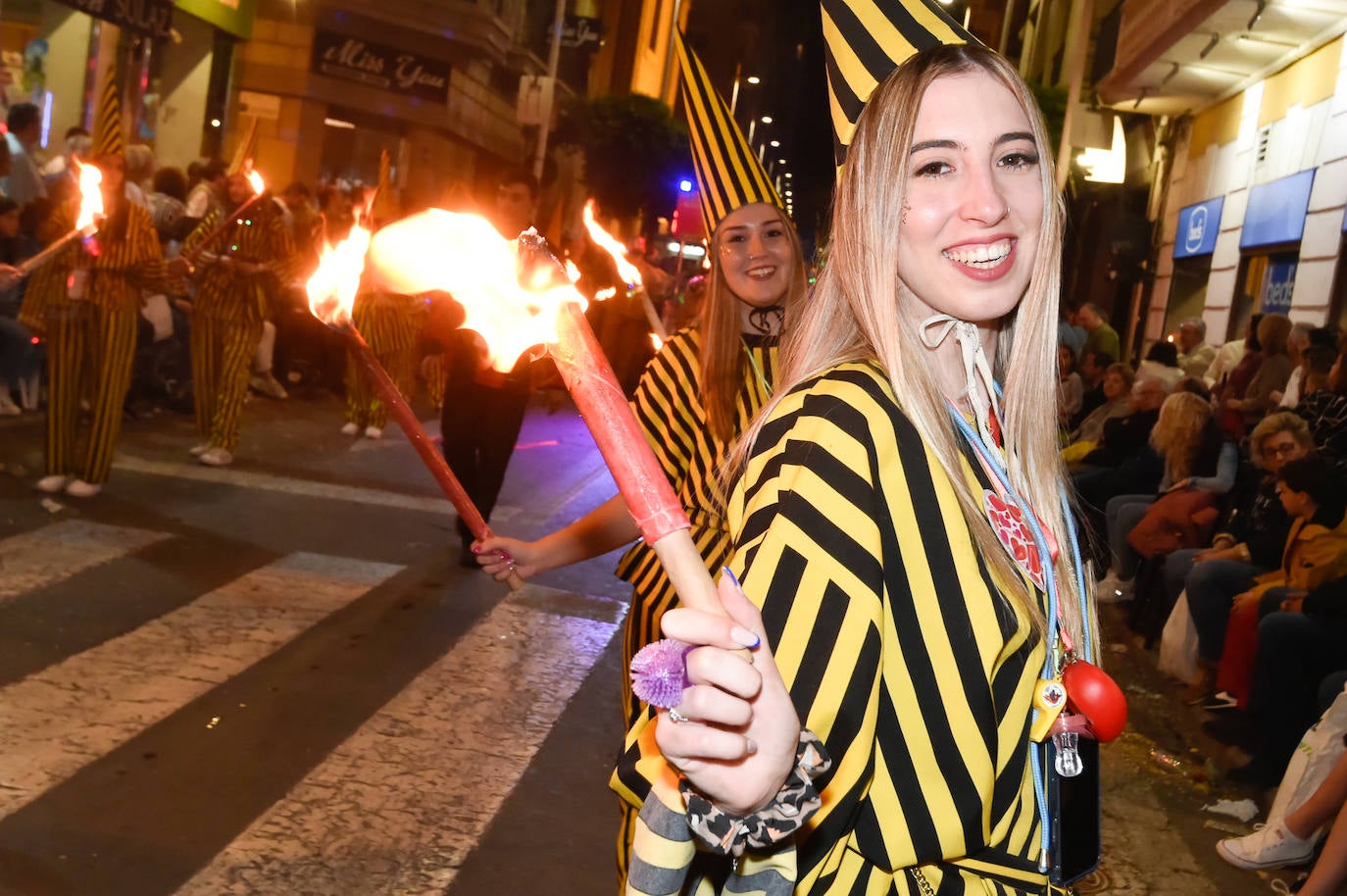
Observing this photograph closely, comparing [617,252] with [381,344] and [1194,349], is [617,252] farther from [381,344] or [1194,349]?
[1194,349]

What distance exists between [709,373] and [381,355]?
10173 mm

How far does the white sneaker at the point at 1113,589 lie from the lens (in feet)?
30.2

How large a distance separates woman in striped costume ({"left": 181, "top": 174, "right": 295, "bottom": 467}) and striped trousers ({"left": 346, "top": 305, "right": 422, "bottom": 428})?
2083 mm

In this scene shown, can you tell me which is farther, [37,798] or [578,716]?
[578,716]

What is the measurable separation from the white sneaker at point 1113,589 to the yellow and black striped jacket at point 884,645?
316 inches

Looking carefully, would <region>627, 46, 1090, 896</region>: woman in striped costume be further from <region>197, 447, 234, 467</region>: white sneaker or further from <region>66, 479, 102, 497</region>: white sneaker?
<region>197, 447, 234, 467</region>: white sneaker

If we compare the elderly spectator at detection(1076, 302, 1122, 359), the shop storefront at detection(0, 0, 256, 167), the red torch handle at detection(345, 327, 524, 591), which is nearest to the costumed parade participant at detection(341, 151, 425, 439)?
the shop storefront at detection(0, 0, 256, 167)

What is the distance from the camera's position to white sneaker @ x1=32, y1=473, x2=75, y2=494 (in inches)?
320

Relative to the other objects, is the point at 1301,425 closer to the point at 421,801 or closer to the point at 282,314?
the point at 421,801

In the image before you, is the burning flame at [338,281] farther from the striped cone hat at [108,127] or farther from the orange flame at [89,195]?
the striped cone hat at [108,127]

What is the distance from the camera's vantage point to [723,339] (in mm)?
3773

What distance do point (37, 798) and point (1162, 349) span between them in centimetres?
1061

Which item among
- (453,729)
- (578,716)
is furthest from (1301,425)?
(453,729)

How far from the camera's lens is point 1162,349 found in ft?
39.7
